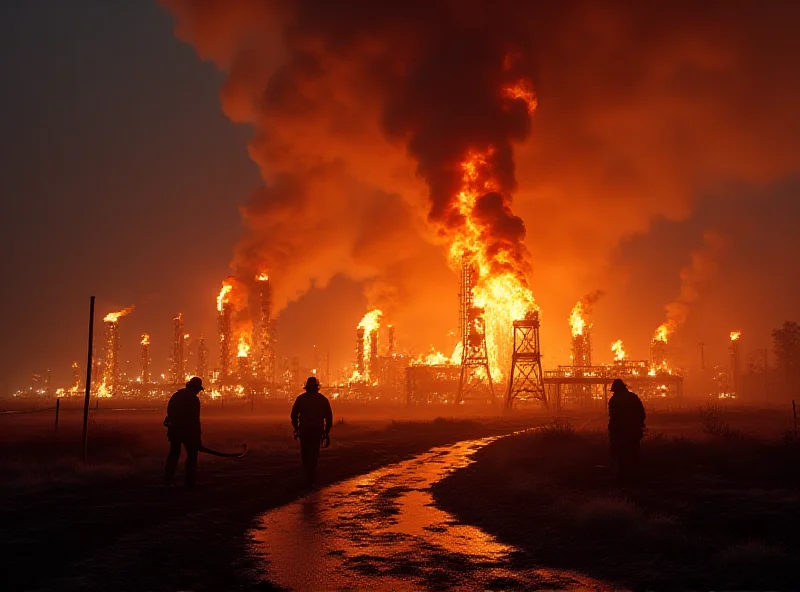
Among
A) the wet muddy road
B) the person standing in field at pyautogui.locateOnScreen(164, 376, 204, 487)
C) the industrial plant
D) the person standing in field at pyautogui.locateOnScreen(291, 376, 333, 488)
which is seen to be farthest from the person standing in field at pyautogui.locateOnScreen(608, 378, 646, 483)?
the industrial plant

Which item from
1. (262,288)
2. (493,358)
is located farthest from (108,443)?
(262,288)

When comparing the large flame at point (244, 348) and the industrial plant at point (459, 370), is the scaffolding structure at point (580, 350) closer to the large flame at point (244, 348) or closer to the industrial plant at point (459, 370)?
the industrial plant at point (459, 370)

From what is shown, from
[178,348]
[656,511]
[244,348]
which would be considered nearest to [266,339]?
[244,348]

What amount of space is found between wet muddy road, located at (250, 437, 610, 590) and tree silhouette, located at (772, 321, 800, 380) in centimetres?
12820

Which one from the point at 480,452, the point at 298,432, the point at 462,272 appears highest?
the point at 462,272

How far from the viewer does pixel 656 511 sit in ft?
33.7

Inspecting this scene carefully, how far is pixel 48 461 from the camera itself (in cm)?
1748

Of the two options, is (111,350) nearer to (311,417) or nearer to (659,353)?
(659,353)

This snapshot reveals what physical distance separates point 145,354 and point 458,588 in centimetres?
19352

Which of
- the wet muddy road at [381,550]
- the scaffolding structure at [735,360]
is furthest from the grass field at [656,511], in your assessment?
the scaffolding structure at [735,360]

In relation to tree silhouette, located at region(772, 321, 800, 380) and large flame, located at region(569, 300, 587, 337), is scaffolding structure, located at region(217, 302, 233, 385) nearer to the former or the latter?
large flame, located at region(569, 300, 587, 337)

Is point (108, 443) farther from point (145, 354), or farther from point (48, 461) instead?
point (145, 354)

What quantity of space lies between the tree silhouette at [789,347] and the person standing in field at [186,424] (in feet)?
430

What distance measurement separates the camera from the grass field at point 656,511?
698 centimetres
